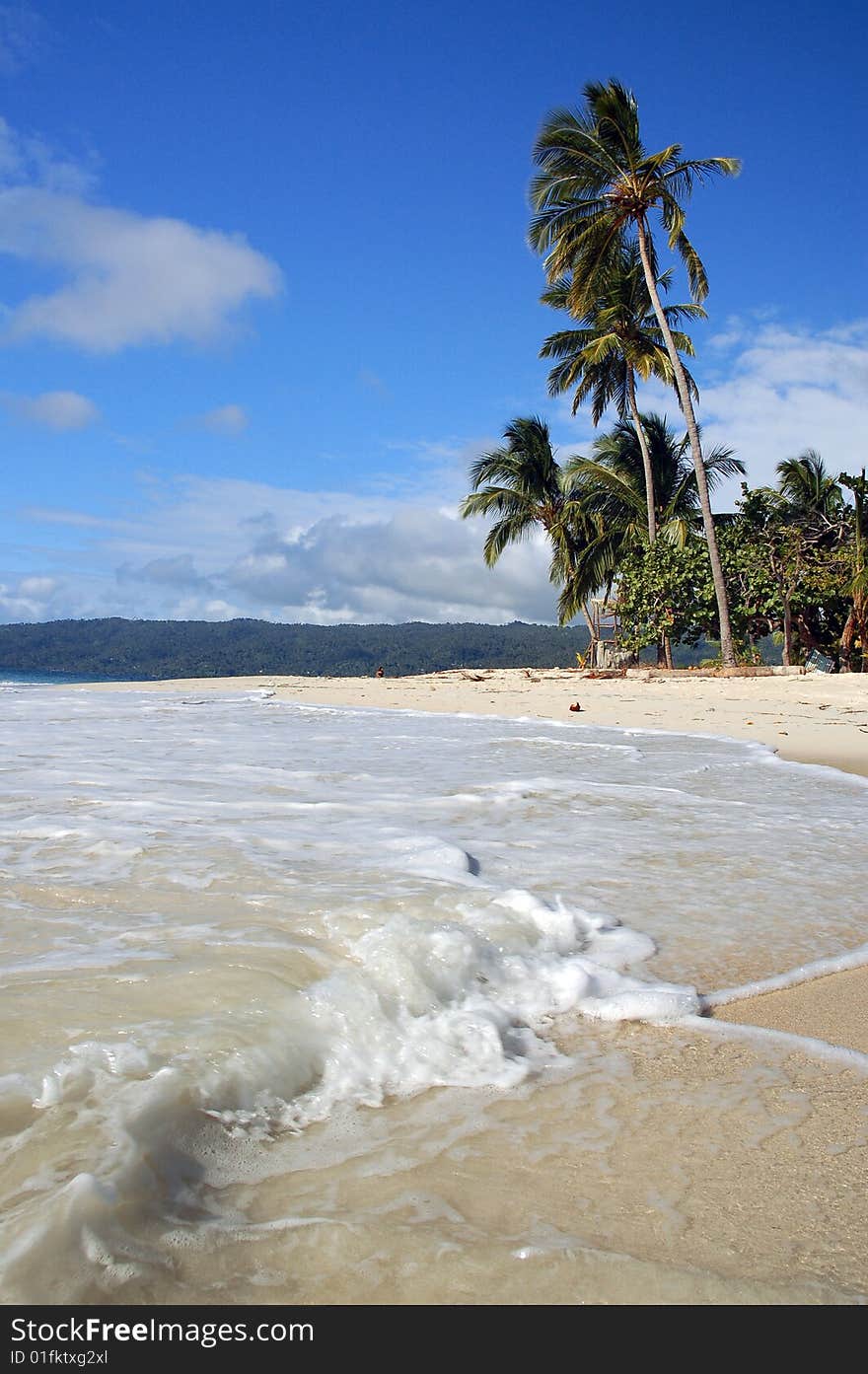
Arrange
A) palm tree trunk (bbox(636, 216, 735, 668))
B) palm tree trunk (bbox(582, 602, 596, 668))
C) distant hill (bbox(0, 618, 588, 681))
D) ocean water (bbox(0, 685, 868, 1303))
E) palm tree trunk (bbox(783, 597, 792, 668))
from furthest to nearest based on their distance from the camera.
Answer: distant hill (bbox(0, 618, 588, 681)) < palm tree trunk (bbox(582, 602, 596, 668)) < palm tree trunk (bbox(783, 597, 792, 668)) < palm tree trunk (bbox(636, 216, 735, 668)) < ocean water (bbox(0, 685, 868, 1303))

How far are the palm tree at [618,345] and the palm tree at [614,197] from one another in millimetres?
1035

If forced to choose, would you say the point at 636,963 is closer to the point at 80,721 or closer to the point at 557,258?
the point at 80,721

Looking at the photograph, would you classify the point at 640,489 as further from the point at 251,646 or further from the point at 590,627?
the point at 251,646

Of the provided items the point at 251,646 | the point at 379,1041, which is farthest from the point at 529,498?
the point at 251,646

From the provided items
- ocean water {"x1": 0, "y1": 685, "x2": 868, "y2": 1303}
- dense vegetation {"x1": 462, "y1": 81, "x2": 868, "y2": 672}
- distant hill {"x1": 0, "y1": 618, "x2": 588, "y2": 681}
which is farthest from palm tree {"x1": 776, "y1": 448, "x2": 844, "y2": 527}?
distant hill {"x1": 0, "y1": 618, "x2": 588, "y2": 681}

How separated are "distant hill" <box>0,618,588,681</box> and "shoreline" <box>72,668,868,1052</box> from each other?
4361 centimetres

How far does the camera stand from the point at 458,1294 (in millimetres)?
1171

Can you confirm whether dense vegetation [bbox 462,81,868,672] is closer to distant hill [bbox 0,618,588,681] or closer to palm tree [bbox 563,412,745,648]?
palm tree [bbox 563,412,745,648]

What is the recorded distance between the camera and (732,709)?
11.6 meters

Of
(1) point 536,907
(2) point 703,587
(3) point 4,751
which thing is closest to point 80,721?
(3) point 4,751

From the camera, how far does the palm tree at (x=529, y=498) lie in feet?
88.8

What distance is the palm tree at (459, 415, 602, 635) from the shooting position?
27062 mm

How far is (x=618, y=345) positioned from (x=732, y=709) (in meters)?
14.3

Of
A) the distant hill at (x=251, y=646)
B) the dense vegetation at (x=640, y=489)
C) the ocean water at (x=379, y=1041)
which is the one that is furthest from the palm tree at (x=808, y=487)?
the distant hill at (x=251, y=646)
